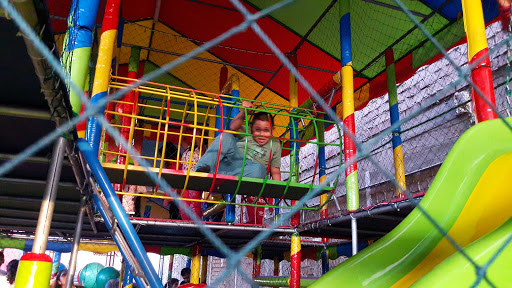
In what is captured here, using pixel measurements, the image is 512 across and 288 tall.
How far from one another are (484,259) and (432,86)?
13.3 ft

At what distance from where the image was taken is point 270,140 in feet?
9.91

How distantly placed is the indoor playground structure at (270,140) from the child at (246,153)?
2 centimetres

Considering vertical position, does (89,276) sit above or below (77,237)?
below

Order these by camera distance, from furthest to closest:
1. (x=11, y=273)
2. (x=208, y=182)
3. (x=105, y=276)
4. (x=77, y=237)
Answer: (x=105, y=276)
(x=11, y=273)
(x=208, y=182)
(x=77, y=237)

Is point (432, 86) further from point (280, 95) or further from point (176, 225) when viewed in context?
point (176, 225)

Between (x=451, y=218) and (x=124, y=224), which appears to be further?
(x=124, y=224)

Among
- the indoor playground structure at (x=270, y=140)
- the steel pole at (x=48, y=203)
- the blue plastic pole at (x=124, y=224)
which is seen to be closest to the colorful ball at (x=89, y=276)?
the indoor playground structure at (x=270, y=140)

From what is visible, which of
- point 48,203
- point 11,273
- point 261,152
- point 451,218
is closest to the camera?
point 48,203

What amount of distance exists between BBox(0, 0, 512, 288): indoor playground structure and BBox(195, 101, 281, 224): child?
2 centimetres

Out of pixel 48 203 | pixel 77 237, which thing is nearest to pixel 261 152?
pixel 77 237

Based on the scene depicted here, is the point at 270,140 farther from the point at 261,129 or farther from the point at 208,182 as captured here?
the point at 208,182

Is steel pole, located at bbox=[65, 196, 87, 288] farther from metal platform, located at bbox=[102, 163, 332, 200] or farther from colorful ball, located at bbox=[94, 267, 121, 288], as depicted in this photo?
colorful ball, located at bbox=[94, 267, 121, 288]

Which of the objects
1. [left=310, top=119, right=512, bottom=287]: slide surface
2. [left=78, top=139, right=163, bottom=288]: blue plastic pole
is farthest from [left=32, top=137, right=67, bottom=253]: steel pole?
[left=310, top=119, right=512, bottom=287]: slide surface

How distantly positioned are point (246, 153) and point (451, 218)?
168 cm
